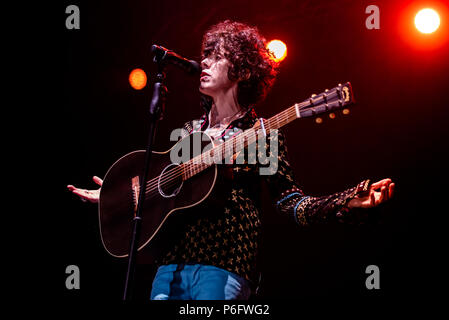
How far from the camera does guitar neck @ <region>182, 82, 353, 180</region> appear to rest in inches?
75.6

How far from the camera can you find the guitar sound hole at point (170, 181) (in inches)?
81.0

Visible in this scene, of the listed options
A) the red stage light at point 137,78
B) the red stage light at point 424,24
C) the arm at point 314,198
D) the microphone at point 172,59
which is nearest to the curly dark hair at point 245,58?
the microphone at point 172,59

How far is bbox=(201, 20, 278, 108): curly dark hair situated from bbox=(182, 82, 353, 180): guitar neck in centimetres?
51

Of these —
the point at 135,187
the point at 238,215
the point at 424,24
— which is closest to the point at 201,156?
the point at 238,215

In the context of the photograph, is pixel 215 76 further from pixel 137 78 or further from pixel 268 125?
pixel 137 78

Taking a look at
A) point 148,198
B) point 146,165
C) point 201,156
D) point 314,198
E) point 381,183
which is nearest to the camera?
point 381,183

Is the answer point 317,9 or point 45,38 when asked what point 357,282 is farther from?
point 45,38

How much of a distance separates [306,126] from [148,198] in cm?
202

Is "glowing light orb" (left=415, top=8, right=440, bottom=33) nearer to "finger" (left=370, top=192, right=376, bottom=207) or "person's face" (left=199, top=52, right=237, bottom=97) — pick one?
"person's face" (left=199, top=52, right=237, bottom=97)

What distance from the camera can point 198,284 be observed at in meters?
1.80

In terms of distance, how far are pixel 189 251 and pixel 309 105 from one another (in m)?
0.90

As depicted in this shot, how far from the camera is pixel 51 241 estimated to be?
3.12 meters

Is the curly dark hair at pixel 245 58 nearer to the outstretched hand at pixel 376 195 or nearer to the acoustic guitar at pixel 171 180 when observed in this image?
the acoustic guitar at pixel 171 180

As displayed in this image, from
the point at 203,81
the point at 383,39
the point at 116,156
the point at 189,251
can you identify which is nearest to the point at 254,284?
the point at 189,251
